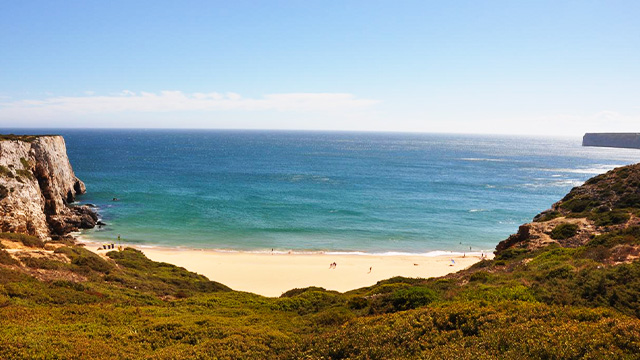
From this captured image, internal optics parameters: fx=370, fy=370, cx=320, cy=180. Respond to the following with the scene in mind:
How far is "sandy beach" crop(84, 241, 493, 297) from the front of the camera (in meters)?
32.7

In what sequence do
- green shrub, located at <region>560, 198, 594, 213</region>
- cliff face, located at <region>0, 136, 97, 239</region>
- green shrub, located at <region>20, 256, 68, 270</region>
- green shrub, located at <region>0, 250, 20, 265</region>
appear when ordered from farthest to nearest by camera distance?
cliff face, located at <region>0, 136, 97, 239</region> < green shrub, located at <region>560, 198, 594, 213</region> < green shrub, located at <region>20, 256, 68, 270</region> < green shrub, located at <region>0, 250, 20, 265</region>

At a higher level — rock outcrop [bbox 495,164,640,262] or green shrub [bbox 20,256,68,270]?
rock outcrop [bbox 495,164,640,262]

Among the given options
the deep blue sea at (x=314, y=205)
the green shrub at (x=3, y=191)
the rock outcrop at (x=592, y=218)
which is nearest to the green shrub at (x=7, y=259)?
the green shrub at (x=3, y=191)

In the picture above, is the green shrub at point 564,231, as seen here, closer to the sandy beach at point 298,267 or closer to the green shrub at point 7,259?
the sandy beach at point 298,267

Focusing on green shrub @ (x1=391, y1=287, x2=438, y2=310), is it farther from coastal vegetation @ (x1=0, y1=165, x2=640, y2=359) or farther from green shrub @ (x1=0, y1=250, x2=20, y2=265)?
green shrub @ (x1=0, y1=250, x2=20, y2=265)

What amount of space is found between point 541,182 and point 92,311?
100929mm

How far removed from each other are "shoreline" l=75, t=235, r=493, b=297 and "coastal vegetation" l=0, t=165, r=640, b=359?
1304 cm

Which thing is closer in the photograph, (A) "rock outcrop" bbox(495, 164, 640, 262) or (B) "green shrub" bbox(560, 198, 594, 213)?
(A) "rock outcrop" bbox(495, 164, 640, 262)

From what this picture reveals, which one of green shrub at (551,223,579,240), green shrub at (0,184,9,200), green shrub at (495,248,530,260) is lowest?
green shrub at (495,248,530,260)

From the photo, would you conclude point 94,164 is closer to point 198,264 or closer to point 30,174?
point 30,174

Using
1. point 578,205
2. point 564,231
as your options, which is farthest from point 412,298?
point 578,205

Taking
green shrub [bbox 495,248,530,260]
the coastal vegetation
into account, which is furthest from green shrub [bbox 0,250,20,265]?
green shrub [bbox 495,248,530,260]

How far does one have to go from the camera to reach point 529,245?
78.8ft

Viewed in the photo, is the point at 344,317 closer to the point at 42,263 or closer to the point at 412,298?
the point at 412,298
